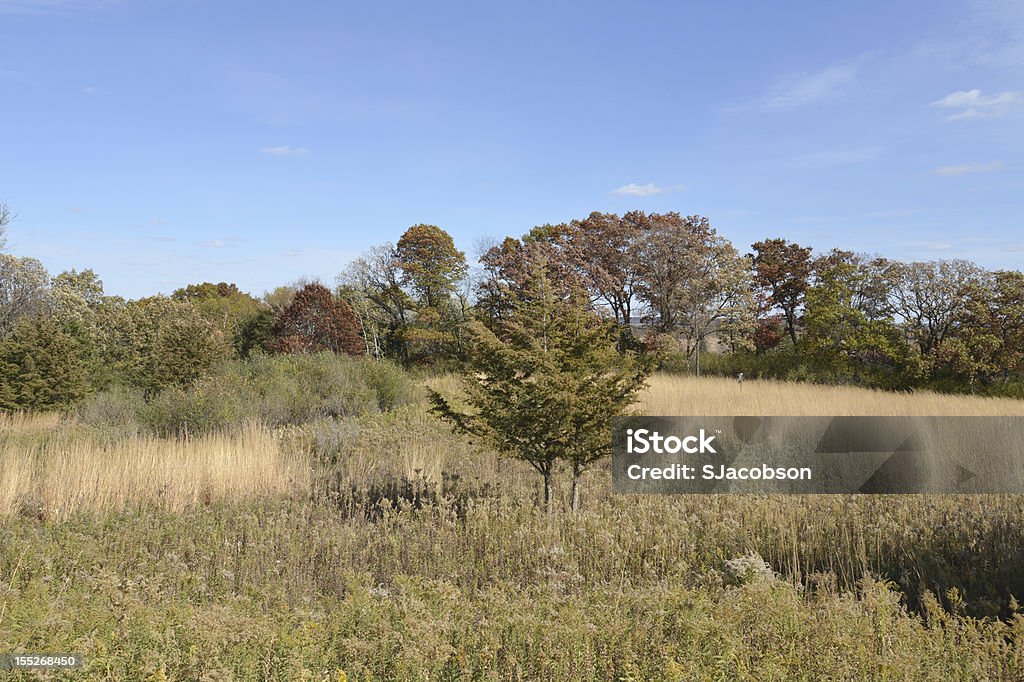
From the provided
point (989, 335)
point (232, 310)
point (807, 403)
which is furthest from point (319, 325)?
point (989, 335)

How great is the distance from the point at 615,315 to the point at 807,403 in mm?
14408

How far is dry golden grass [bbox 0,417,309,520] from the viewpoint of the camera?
23.4ft

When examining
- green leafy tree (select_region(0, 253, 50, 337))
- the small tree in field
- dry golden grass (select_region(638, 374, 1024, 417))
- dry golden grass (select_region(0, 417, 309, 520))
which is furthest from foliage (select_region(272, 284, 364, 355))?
the small tree in field

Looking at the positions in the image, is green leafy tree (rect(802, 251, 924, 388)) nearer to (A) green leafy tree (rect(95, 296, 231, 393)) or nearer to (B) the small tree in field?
(B) the small tree in field

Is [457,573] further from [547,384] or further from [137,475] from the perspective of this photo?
[137,475]

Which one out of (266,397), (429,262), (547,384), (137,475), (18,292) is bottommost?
(137,475)

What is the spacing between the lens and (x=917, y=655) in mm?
3639

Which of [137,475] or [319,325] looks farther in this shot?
[319,325]

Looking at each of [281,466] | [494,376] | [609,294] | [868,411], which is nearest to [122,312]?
[609,294]

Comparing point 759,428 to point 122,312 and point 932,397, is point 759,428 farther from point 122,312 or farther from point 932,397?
point 122,312

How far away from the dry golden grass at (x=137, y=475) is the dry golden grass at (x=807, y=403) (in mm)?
6572

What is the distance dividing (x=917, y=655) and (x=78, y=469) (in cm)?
789

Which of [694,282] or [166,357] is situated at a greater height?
[694,282]

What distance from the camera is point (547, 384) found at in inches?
276
